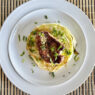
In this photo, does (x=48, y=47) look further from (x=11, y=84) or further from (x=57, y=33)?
(x=11, y=84)

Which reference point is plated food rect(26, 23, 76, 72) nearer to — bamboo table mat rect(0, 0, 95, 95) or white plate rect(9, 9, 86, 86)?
white plate rect(9, 9, 86, 86)

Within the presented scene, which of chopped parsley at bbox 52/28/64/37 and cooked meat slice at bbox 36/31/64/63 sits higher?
chopped parsley at bbox 52/28/64/37

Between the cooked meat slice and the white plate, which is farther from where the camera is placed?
the white plate

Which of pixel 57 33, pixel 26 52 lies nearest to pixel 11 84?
pixel 26 52

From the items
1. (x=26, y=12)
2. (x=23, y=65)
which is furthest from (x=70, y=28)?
(x=23, y=65)

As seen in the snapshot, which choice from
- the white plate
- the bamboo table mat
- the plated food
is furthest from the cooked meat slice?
the bamboo table mat

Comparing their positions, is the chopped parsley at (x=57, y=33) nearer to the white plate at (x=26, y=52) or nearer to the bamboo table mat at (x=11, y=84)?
the white plate at (x=26, y=52)

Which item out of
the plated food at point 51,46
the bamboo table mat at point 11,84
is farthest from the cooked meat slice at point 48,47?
the bamboo table mat at point 11,84

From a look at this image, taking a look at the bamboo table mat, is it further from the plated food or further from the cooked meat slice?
the cooked meat slice

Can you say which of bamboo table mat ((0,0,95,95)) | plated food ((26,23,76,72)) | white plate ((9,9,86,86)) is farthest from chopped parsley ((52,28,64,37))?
bamboo table mat ((0,0,95,95))
